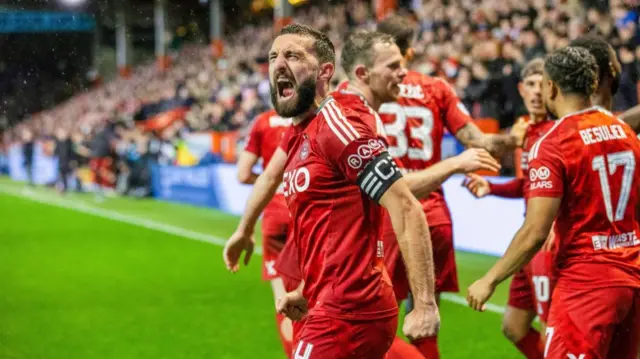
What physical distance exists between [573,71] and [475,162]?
2.06 feet

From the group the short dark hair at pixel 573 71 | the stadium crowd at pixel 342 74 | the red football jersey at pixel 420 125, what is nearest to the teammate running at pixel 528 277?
the red football jersey at pixel 420 125

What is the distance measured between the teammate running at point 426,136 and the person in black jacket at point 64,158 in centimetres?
2391

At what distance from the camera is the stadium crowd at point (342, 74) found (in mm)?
14281

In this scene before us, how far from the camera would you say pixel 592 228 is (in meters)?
4.08

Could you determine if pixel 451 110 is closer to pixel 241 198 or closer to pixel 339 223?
pixel 339 223

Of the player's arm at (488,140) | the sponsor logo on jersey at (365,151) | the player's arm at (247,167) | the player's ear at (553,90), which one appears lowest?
the player's arm at (247,167)

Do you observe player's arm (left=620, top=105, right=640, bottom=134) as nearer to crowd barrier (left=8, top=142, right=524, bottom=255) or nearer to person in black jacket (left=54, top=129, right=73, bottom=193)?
crowd barrier (left=8, top=142, right=524, bottom=255)

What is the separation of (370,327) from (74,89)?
195 ft

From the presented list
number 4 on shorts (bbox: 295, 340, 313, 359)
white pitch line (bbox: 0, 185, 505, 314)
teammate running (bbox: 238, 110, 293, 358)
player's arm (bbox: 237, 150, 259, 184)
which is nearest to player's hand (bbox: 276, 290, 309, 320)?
number 4 on shorts (bbox: 295, 340, 313, 359)

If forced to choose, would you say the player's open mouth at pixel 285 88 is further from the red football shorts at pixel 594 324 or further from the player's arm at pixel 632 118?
the player's arm at pixel 632 118

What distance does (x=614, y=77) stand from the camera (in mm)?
4852

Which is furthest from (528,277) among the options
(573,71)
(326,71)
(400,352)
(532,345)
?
(326,71)

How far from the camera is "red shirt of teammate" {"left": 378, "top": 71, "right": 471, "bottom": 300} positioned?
5711 mm

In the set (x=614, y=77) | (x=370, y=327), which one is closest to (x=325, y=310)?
(x=370, y=327)
